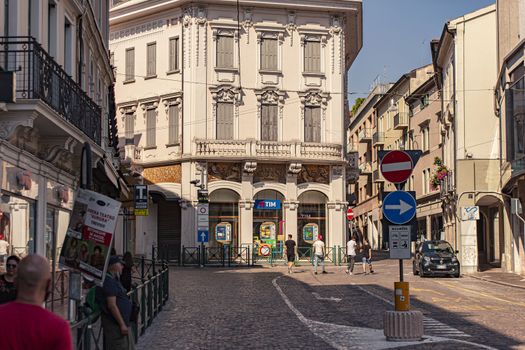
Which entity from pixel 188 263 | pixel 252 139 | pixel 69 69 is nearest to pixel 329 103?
pixel 252 139

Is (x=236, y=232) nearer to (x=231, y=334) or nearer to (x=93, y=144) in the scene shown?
(x=93, y=144)

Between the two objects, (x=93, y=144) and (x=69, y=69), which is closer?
(x=93, y=144)

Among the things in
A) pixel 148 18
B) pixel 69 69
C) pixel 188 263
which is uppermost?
pixel 148 18

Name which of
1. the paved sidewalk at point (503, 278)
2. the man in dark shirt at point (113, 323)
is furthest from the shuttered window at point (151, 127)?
the man in dark shirt at point (113, 323)

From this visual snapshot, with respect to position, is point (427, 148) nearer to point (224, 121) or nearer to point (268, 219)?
point (268, 219)

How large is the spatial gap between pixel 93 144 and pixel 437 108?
138 feet

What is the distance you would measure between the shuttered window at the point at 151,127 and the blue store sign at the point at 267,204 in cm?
693

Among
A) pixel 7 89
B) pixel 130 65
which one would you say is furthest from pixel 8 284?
pixel 130 65

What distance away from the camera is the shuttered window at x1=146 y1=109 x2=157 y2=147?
166 ft

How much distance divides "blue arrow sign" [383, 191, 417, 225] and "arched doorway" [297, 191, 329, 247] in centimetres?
3387

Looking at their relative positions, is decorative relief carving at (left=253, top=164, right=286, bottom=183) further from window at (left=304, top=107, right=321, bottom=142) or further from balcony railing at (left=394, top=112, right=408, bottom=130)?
balcony railing at (left=394, top=112, right=408, bottom=130)

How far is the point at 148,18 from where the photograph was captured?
51.3 m

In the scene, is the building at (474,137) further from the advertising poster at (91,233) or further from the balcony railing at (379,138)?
the advertising poster at (91,233)

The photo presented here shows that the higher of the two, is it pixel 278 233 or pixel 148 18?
pixel 148 18
